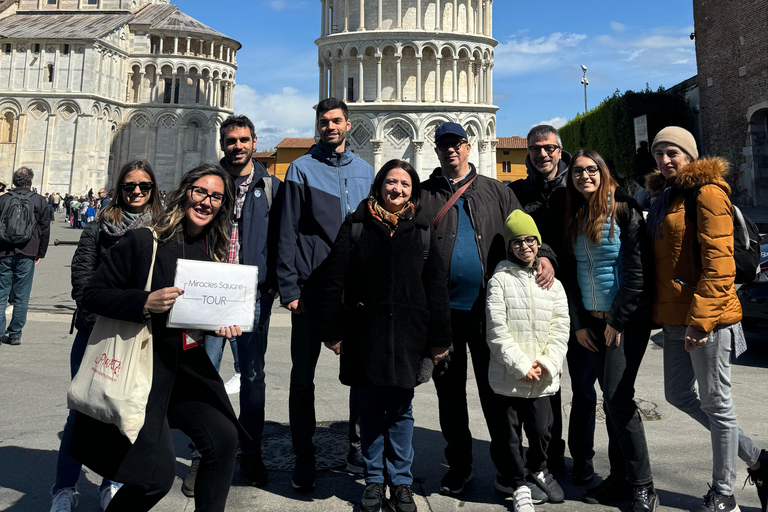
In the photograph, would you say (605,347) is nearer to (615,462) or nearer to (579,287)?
(579,287)

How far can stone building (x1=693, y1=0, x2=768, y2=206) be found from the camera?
22625mm

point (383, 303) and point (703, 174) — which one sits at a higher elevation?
point (703, 174)

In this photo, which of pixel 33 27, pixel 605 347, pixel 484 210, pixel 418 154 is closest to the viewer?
pixel 605 347

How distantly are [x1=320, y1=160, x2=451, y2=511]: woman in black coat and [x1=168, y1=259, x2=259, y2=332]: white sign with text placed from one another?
79 centimetres

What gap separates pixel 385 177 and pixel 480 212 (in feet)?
2.23

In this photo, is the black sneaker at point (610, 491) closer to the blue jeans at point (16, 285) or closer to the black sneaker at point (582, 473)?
the black sneaker at point (582, 473)

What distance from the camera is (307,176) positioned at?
12.6 ft

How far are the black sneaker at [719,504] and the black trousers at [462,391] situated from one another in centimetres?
108

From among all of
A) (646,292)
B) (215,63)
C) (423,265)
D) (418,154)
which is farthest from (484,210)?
(215,63)

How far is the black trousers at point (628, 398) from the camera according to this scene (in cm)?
330

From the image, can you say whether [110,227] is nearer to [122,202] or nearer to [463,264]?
[122,202]

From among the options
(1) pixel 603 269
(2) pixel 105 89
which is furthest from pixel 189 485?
(2) pixel 105 89

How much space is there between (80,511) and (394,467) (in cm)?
172

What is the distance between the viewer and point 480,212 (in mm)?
3730
